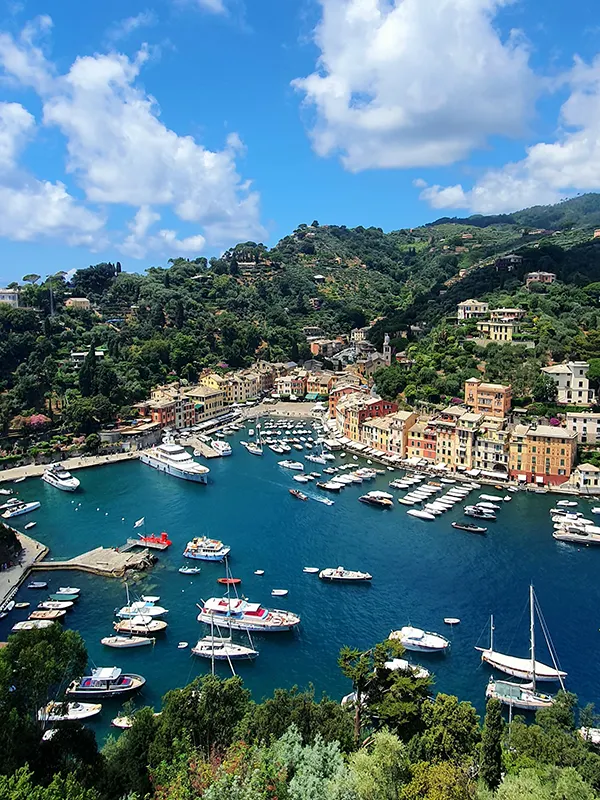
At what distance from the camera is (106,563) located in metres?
25.1

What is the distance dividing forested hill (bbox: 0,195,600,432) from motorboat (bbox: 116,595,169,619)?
82.3 feet

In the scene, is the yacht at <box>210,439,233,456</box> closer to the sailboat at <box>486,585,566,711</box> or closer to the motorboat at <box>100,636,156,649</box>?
the motorboat at <box>100,636,156,649</box>

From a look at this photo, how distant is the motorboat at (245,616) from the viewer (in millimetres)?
20406

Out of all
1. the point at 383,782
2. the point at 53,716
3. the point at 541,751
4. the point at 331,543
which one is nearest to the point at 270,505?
the point at 331,543

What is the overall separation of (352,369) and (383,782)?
53.9 m

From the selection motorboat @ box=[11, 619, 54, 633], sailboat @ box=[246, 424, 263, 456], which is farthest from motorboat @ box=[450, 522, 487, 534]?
motorboat @ box=[11, 619, 54, 633]

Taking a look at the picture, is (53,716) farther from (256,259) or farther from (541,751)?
(256,259)

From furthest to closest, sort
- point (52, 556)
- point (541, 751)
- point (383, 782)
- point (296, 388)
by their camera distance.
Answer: point (296, 388) < point (52, 556) < point (541, 751) < point (383, 782)

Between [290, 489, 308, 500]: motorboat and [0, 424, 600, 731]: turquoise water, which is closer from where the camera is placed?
[0, 424, 600, 731]: turquoise water

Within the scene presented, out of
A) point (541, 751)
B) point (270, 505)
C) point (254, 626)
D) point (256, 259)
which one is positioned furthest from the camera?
point (256, 259)

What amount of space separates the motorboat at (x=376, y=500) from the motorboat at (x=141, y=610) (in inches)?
544

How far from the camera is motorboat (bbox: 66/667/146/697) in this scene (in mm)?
17344

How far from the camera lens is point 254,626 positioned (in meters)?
20.4

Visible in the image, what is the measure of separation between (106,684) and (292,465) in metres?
22.6
